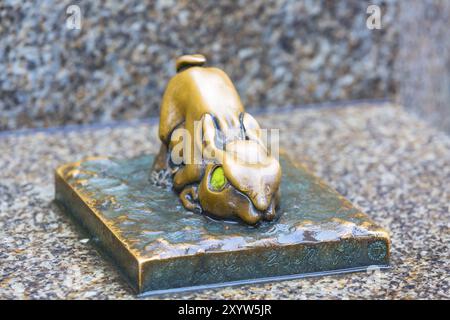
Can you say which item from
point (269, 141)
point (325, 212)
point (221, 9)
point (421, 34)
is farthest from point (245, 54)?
point (325, 212)

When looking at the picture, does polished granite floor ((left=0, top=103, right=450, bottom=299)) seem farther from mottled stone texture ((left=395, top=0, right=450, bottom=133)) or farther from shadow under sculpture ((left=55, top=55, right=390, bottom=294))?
mottled stone texture ((left=395, top=0, right=450, bottom=133))

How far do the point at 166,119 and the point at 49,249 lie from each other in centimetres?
37

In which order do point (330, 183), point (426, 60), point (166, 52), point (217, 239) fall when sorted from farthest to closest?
point (426, 60)
point (166, 52)
point (330, 183)
point (217, 239)

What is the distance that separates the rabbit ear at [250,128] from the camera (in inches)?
76.5

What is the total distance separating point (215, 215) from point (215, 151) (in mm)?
127

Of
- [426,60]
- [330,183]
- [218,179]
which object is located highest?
[426,60]

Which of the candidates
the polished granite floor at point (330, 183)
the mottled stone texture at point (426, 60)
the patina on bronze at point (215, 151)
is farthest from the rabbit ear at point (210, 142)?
the mottled stone texture at point (426, 60)

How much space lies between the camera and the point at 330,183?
2.39 m

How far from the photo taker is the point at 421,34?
10.9 feet

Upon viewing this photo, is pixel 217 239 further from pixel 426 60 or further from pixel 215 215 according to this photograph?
pixel 426 60

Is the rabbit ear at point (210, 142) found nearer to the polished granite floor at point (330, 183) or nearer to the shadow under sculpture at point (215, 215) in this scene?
the shadow under sculpture at point (215, 215)

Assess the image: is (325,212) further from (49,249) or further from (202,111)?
(49,249)

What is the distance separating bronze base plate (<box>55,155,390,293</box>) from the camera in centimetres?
179

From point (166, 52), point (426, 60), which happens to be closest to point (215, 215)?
point (166, 52)
